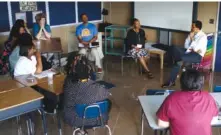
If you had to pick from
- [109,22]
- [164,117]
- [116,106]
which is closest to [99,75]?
[116,106]

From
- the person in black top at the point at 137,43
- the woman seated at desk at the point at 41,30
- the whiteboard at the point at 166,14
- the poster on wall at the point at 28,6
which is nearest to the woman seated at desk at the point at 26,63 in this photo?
the woman seated at desk at the point at 41,30

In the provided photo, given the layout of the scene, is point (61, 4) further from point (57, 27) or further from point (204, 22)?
point (204, 22)

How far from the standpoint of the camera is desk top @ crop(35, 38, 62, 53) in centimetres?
515

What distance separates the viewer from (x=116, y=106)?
4.45m

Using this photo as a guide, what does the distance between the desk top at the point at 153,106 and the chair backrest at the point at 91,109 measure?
0.39m

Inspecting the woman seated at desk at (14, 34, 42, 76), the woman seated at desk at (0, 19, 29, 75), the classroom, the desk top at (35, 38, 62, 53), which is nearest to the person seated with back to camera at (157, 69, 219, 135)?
the classroom

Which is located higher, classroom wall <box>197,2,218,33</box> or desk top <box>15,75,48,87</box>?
classroom wall <box>197,2,218,33</box>

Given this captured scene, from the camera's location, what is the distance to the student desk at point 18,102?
2764mm

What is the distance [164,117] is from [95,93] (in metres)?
0.81

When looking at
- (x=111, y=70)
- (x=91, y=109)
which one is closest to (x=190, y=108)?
(x=91, y=109)

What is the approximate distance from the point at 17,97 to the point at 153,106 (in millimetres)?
1363

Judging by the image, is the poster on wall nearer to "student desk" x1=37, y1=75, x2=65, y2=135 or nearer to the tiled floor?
the tiled floor

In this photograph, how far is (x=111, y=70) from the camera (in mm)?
6234

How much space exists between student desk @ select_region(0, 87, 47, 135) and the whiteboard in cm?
407
